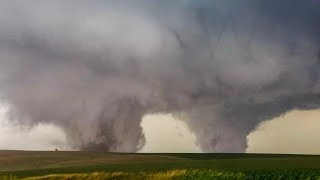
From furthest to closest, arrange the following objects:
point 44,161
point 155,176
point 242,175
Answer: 1. point 44,161
2. point 242,175
3. point 155,176

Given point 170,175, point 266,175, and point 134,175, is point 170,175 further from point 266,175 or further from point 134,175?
point 266,175

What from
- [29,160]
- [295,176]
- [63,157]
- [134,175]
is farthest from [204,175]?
[63,157]

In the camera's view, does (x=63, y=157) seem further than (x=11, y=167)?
Yes

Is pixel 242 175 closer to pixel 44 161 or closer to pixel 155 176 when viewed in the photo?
pixel 155 176

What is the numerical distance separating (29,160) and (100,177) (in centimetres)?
8792

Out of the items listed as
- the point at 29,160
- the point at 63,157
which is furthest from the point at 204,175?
the point at 63,157

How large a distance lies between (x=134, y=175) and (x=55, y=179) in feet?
22.4

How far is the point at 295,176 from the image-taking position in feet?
179

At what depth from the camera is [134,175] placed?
167 feet

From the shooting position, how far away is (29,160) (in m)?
135

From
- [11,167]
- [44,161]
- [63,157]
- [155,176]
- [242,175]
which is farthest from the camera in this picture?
[63,157]

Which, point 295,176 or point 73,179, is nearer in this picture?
point 73,179

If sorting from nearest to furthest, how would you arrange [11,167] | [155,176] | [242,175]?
[155,176]
[242,175]
[11,167]

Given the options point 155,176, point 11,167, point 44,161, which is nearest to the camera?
point 155,176
